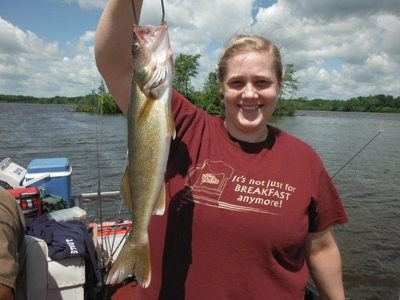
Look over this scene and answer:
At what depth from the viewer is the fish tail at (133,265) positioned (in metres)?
1.59

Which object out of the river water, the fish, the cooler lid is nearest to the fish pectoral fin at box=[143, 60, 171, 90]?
the fish

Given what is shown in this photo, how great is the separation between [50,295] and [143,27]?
3151mm

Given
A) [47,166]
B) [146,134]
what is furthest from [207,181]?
[47,166]

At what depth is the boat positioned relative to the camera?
101 inches

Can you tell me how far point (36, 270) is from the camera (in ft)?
8.27

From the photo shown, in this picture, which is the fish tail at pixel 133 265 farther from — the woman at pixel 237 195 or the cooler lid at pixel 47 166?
the cooler lid at pixel 47 166

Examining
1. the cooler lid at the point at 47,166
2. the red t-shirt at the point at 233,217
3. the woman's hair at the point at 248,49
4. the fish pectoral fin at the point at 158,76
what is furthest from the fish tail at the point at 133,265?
the cooler lid at the point at 47,166

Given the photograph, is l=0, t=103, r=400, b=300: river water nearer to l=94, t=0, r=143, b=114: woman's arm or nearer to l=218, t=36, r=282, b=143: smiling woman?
l=94, t=0, r=143, b=114: woman's arm

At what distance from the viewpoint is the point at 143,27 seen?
1.68m

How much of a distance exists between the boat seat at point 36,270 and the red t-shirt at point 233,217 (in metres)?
1.15

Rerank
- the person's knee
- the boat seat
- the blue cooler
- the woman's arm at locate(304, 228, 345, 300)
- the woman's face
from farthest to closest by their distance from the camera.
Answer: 1. the blue cooler
2. the boat seat
3. the woman's arm at locate(304, 228, 345, 300)
4. the woman's face
5. the person's knee

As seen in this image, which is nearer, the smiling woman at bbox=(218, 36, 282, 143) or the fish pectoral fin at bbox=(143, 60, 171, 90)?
the fish pectoral fin at bbox=(143, 60, 171, 90)

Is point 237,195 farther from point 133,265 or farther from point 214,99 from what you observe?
point 214,99

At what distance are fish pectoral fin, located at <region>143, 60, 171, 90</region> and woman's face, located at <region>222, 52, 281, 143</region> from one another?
467mm
